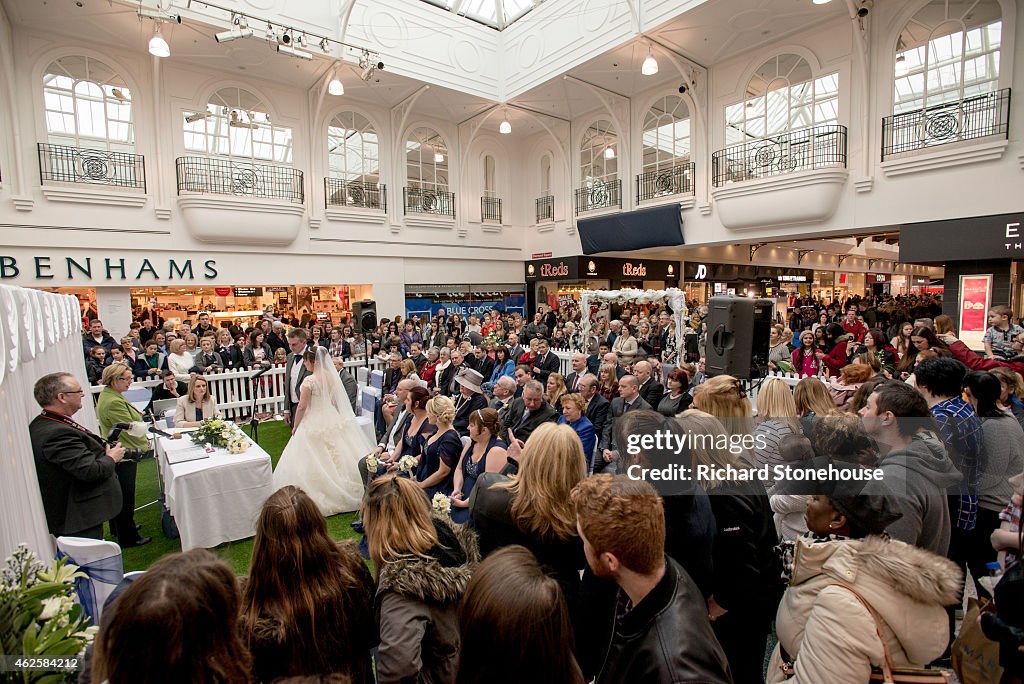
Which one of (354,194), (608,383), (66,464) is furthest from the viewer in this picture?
(354,194)

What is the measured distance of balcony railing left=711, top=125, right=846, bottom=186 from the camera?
1038 centimetres

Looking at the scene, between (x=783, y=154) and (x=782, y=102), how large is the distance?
1409mm

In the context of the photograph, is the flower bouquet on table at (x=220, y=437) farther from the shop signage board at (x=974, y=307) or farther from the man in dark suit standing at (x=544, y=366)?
the shop signage board at (x=974, y=307)

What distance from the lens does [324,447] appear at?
16.3 feet

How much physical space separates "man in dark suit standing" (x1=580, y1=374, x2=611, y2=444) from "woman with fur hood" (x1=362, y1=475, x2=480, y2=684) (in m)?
3.21

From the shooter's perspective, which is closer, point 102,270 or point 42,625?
point 42,625

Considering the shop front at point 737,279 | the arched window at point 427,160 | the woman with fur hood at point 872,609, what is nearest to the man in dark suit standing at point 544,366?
the woman with fur hood at point 872,609

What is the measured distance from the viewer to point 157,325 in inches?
500

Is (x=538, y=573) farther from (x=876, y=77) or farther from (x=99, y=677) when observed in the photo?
(x=876, y=77)

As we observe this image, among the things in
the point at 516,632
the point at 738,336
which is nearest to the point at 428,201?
the point at 738,336

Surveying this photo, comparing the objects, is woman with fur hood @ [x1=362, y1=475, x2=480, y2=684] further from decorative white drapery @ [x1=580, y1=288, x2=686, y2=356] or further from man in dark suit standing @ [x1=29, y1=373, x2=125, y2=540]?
decorative white drapery @ [x1=580, y1=288, x2=686, y2=356]

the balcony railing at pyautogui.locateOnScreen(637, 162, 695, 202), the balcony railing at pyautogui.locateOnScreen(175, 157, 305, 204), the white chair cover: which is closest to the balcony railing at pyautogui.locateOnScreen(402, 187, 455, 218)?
the balcony railing at pyautogui.locateOnScreen(175, 157, 305, 204)

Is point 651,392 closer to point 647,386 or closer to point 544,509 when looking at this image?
point 647,386

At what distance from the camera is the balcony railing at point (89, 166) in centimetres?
1041
